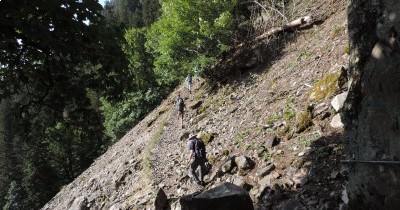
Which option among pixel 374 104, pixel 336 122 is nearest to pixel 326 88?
pixel 336 122

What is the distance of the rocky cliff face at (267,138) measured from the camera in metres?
8.91

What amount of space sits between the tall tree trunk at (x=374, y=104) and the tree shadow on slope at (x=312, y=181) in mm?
1835

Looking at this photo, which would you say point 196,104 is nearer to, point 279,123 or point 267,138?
point 279,123

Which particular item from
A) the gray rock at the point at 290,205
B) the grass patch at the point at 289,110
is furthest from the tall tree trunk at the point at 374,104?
the grass patch at the point at 289,110

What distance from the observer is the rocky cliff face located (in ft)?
29.2

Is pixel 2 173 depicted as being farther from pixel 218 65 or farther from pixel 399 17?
pixel 399 17

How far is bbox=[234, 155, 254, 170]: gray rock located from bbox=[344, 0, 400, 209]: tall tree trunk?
19.2 feet

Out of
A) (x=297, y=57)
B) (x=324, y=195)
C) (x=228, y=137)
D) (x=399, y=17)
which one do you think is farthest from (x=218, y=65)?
(x=399, y=17)

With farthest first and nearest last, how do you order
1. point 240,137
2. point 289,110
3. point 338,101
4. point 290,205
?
point 240,137 → point 289,110 → point 338,101 → point 290,205

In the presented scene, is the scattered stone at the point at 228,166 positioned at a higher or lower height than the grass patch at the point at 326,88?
lower

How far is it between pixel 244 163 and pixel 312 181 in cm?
309

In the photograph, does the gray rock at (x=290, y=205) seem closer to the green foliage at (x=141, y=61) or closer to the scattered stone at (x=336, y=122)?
the scattered stone at (x=336, y=122)

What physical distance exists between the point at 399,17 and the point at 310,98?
8663 mm

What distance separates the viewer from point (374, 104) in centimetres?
476
